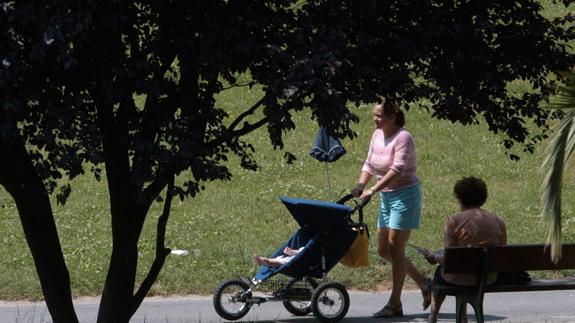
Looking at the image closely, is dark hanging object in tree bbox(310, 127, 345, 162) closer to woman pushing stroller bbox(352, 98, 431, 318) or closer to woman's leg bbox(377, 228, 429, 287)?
woman pushing stroller bbox(352, 98, 431, 318)

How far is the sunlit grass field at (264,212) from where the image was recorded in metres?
11.9

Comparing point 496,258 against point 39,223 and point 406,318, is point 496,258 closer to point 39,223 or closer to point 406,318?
point 406,318

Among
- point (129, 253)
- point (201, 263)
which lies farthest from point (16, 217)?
point (129, 253)

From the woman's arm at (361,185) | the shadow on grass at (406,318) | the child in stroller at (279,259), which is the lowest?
the shadow on grass at (406,318)

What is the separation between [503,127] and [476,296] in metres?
1.21

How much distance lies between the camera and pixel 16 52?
19.6 feet

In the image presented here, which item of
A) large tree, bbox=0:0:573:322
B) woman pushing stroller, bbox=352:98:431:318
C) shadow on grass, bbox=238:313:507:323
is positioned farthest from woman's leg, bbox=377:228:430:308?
large tree, bbox=0:0:573:322

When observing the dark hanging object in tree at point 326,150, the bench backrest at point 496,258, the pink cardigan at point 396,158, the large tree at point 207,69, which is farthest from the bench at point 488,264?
the dark hanging object in tree at point 326,150

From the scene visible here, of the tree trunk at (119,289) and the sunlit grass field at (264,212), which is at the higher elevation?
the sunlit grass field at (264,212)

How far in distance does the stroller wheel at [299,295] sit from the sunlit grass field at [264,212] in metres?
1.54

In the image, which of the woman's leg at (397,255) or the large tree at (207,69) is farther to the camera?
the woman's leg at (397,255)

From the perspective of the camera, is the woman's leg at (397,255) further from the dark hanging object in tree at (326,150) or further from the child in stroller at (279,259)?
the dark hanging object in tree at (326,150)

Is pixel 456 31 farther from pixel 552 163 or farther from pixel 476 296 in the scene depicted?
pixel 476 296

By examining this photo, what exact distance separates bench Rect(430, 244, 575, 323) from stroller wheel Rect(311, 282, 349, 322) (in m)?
1.59
